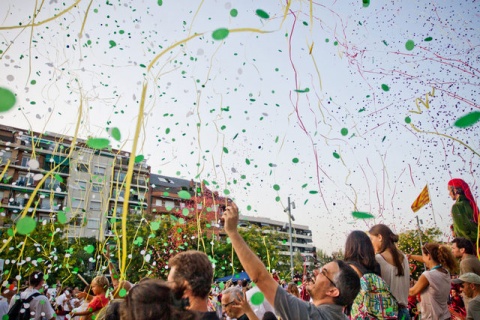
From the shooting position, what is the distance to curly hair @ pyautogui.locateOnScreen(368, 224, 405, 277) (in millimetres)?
2679

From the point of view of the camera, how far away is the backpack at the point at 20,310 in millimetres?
4520

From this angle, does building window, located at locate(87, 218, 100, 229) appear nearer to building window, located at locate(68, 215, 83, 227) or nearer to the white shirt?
building window, located at locate(68, 215, 83, 227)

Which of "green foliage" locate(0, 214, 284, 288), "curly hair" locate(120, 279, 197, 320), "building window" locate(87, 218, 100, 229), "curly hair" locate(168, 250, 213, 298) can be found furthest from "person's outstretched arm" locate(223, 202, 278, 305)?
"building window" locate(87, 218, 100, 229)

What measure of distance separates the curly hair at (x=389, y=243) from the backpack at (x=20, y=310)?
4.39 m

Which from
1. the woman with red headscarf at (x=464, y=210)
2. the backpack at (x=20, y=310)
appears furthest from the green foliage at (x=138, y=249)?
the woman with red headscarf at (x=464, y=210)

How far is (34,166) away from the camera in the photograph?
312cm

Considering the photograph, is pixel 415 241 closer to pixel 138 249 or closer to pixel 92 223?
pixel 138 249

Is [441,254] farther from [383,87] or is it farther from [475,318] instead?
[383,87]

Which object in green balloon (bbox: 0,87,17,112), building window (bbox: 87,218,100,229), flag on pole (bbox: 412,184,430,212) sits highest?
building window (bbox: 87,218,100,229)

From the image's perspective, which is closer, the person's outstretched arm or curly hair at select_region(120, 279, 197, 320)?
curly hair at select_region(120, 279, 197, 320)

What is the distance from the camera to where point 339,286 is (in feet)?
6.30

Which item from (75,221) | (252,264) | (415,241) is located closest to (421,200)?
(75,221)

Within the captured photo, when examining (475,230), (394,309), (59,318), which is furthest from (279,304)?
(59,318)

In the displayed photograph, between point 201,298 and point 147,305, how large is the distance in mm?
397
